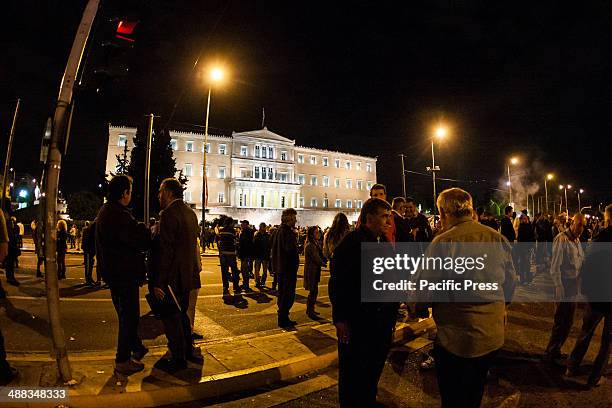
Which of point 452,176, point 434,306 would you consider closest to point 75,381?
point 434,306

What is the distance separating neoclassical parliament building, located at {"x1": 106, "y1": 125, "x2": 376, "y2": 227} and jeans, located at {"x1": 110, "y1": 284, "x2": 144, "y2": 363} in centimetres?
6217

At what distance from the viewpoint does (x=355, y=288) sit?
317 cm

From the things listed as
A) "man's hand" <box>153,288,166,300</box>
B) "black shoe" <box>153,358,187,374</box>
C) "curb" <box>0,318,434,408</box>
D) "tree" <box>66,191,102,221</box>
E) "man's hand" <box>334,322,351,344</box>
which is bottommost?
"curb" <box>0,318,434,408</box>

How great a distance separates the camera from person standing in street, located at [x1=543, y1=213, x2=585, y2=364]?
5.33 m

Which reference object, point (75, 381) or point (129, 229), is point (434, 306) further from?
point (75, 381)

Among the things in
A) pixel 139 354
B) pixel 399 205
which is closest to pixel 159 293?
pixel 139 354

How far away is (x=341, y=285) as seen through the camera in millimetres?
3193

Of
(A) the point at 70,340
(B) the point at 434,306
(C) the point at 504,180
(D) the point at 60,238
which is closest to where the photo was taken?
(B) the point at 434,306

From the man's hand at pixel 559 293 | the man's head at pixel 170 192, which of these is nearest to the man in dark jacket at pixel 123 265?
the man's head at pixel 170 192

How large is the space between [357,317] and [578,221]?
4.89m

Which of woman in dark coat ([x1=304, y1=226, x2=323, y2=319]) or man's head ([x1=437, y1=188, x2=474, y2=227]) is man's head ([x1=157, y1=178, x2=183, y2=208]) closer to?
man's head ([x1=437, y1=188, x2=474, y2=227])

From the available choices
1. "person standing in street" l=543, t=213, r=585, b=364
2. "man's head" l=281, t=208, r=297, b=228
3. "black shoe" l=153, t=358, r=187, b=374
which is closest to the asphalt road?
"black shoe" l=153, t=358, r=187, b=374

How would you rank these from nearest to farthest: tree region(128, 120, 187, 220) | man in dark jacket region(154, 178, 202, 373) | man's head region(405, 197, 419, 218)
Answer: man in dark jacket region(154, 178, 202, 373) < man's head region(405, 197, 419, 218) < tree region(128, 120, 187, 220)

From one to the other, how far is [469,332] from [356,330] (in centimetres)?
87
